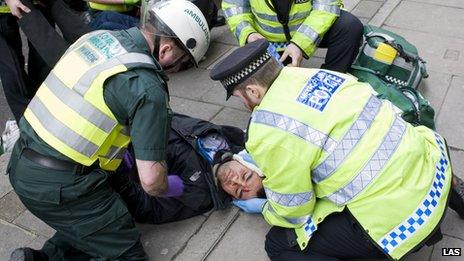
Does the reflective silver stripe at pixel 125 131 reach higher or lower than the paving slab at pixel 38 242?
higher

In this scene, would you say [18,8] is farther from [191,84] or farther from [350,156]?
[350,156]

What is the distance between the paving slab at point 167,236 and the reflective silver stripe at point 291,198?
79 centimetres

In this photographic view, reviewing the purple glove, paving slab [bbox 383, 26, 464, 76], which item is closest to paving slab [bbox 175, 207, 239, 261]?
the purple glove

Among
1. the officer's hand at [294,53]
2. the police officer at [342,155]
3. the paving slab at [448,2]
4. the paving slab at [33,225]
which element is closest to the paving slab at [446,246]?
the police officer at [342,155]

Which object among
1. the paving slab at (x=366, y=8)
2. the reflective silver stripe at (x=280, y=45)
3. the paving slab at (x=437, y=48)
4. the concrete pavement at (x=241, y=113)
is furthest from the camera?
the paving slab at (x=366, y=8)

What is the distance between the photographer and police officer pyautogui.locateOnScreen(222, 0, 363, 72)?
3391 millimetres

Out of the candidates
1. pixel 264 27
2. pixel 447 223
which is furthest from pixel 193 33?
pixel 447 223

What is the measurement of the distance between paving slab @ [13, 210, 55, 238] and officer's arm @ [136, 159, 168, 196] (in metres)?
0.95

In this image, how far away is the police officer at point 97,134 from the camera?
6.76ft

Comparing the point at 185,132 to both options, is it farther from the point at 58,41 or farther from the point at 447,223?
→ the point at 447,223

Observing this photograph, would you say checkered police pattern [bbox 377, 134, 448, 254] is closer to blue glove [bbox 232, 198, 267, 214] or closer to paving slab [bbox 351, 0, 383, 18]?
blue glove [bbox 232, 198, 267, 214]

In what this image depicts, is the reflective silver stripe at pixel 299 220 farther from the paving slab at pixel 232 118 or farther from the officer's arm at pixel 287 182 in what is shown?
the paving slab at pixel 232 118

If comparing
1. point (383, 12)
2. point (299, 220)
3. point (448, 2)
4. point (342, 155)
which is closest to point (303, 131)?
point (342, 155)

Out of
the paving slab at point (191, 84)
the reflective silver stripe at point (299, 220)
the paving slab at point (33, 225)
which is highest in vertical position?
the reflective silver stripe at point (299, 220)
